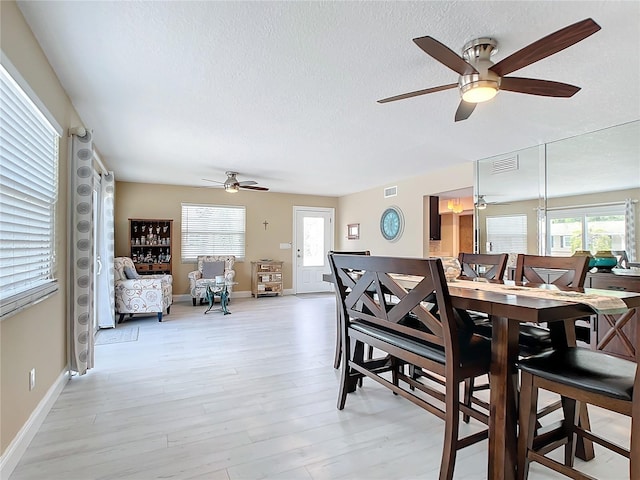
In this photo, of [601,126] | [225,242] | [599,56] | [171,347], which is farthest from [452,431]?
[225,242]

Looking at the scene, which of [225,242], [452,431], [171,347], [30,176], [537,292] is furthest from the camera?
[225,242]

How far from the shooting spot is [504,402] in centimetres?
154

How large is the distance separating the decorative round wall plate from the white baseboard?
17.2 ft

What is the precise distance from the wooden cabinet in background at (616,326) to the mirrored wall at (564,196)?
67 cm

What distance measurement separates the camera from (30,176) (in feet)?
6.97

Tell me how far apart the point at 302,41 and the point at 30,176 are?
6.07 ft

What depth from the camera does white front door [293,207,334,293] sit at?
823 cm

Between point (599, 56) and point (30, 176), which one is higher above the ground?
point (599, 56)

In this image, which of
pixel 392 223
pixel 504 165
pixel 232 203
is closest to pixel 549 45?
pixel 504 165

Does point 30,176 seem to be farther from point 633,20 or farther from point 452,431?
point 633,20

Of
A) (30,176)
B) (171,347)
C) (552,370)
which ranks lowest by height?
(171,347)

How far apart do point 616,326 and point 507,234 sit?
1791 mm

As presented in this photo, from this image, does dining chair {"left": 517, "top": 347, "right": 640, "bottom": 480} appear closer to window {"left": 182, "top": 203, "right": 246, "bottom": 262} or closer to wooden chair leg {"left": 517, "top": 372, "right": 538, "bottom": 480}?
wooden chair leg {"left": 517, "top": 372, "right": 538, "bottom": 480}

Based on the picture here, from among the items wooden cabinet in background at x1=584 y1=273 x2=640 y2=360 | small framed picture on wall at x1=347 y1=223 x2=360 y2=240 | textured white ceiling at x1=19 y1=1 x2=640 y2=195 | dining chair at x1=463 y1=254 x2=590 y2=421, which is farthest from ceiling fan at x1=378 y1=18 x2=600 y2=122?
small framed picture on wall at x1=347 y1=223 x2=360 y2=240
